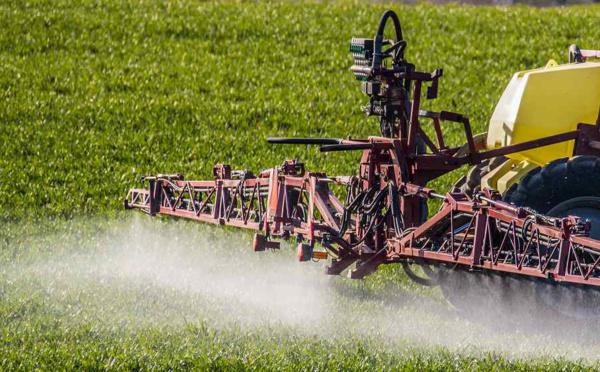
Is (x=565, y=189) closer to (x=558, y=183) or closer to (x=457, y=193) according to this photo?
(x=558, y=183)

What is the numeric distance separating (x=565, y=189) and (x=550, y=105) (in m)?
1.13

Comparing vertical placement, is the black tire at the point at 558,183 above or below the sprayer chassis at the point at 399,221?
above

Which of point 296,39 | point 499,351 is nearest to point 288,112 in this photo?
point 296,39

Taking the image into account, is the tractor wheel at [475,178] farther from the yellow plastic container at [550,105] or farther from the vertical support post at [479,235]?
the vertical support post at [479,235]

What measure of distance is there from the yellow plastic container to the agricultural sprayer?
0.01 m

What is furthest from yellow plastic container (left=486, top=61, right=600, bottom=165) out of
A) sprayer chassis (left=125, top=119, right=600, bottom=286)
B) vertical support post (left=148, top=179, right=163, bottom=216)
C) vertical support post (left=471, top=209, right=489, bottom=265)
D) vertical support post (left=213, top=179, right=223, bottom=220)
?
vertical support post (left=148, top=179, right=163, bottom=216)

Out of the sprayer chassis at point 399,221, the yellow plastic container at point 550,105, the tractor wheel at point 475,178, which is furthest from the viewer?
the tractor wheel at point 475,178

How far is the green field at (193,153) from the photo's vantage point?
1070 cm

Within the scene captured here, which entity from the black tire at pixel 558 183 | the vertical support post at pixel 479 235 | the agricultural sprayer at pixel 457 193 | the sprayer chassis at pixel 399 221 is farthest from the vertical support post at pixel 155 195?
the vertical support post at pixel 479 235

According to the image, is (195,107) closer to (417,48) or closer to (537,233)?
(417,48)

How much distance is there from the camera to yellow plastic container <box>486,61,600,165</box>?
11.4m

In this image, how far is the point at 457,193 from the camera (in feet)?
35.1

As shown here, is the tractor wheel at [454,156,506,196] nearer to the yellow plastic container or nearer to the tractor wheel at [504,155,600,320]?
the yellow plastic container

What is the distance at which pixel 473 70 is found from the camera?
2233 cm
